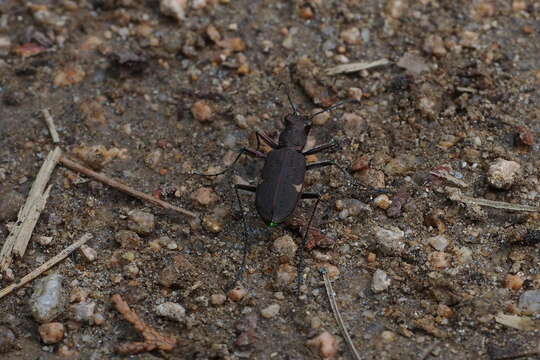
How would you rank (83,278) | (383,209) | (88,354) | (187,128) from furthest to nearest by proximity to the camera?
(187,128) < (383,209) < (83,278) < (88,354)

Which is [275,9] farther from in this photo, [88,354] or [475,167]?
[88,354]

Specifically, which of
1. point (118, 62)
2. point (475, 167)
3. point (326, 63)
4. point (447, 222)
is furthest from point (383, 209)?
point (118, 62)

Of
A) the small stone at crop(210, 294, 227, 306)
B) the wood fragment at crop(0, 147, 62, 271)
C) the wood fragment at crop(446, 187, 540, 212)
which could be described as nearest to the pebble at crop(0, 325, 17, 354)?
the wood fragment at crop(0, 147, 62, 271)

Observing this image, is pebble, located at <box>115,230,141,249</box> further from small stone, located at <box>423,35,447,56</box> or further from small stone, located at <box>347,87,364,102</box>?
small stone, located at <box>423,35,447,56</box>

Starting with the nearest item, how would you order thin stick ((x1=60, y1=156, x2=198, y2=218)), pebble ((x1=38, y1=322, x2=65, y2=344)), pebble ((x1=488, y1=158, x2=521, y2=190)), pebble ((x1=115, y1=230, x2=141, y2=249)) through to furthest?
pebble ((x1=38, y1=322, x2=65, y2=344)), pebble ((x1=115, y1=230, x2=141, y2=249)), pebble ((x1=488, y1=158, x2=521, y2=190)), thin stick ((x1=60, y1=156, x2=198, y2=218))

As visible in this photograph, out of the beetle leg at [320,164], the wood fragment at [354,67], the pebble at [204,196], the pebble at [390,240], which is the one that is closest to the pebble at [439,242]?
the pebble at [390,240]

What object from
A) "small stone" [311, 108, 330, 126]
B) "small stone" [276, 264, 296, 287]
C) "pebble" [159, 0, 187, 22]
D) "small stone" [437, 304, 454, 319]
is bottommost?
"small stone" [276, 264, 296, 287]

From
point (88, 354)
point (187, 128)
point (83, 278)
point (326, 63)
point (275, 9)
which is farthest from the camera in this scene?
point (275, 9)
